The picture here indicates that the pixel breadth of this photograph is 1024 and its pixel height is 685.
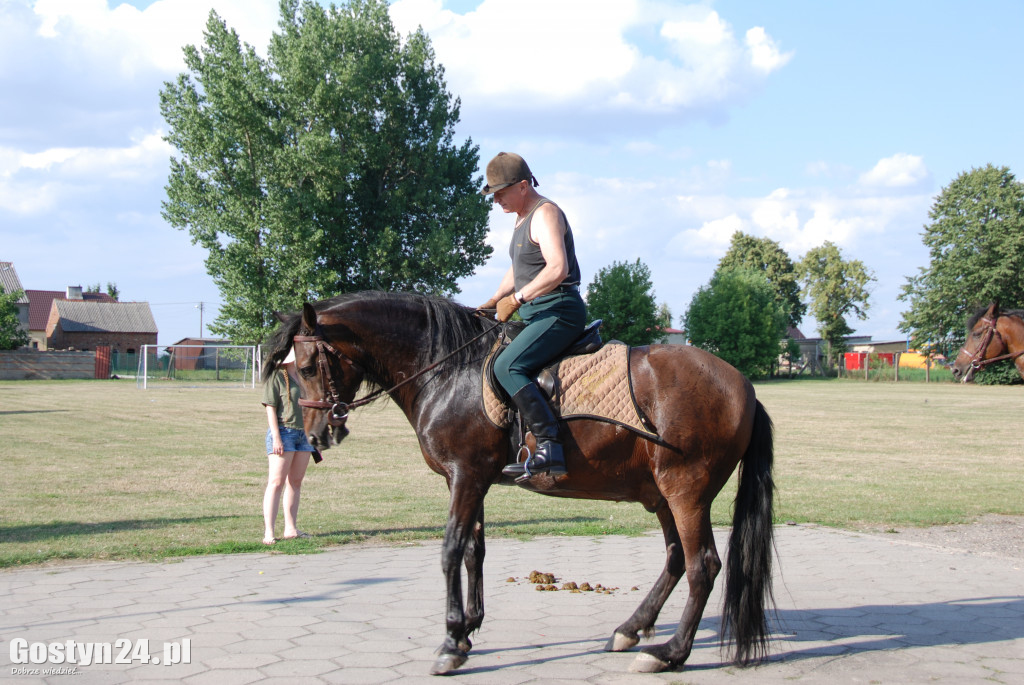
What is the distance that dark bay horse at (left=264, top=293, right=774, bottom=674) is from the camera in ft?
17.3

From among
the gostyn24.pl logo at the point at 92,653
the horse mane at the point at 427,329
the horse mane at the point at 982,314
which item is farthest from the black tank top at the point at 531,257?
the horse mane at the point at 982,314

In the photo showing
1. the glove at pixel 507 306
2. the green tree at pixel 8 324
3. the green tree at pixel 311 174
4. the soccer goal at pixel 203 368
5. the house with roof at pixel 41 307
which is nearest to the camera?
the glove at pixel 507 306

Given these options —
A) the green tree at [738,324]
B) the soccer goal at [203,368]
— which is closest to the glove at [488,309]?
the soccer goal at [203,368]

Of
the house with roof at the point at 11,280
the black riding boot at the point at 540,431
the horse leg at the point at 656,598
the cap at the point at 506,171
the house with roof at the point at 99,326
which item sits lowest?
the horse leg at the point at 656,598

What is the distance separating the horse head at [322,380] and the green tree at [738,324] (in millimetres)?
71223

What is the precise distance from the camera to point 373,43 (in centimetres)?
5081

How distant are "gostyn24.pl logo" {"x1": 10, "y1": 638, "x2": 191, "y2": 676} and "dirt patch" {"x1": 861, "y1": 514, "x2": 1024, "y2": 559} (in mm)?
7687

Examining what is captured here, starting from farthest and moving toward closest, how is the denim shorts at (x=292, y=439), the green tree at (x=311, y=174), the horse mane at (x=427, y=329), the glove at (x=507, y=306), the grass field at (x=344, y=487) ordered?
the green tree at (x=311, y=174)
the grass field at (x=344, y=487)
the denim shorts at (x=292, y=439)
the horse mane at (x=427, y=329)
the glove at (x=507, y=306)

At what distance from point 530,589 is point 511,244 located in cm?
305

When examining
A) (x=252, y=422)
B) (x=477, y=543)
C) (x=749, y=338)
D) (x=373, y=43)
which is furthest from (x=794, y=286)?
(x=477, y=543)

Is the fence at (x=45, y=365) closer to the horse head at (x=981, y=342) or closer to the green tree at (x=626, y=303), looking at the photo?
the green tree at (x=626, y=303)

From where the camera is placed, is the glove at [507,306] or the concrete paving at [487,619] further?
the glove at [507,306]

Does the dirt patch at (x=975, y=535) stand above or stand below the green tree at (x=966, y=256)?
below

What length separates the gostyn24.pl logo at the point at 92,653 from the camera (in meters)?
4.98
